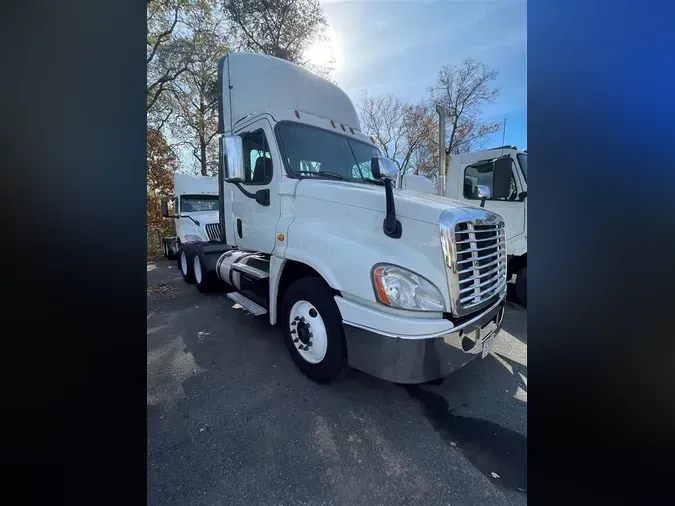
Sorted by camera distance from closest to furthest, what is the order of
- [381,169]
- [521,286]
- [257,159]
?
[381,169] < [257,159] < [521,286]

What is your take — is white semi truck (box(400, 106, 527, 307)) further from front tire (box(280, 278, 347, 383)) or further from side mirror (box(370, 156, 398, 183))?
front tire (box(280, 278, 347, 383))

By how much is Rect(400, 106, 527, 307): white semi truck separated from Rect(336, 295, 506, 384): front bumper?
7.48 feet

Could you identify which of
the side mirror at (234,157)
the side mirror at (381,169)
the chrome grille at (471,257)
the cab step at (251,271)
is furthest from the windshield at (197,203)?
the chrome grille at (471,257)

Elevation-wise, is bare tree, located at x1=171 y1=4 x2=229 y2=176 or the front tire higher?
bare tree, located at x1=171 y1=4 x2=229 y2=176

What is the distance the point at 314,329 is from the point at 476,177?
4956 mm

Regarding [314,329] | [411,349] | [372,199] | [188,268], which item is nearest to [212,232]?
[188,268]

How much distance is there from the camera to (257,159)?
332 cm

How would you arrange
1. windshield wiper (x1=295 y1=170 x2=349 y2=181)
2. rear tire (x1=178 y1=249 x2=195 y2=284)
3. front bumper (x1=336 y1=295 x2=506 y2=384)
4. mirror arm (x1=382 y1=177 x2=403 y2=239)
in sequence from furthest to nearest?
1. rear tire (x1=178 y1=249 x2=195 y2=284)
2. windshield wiper (x1=295 y1=170 x2=349 y2=181)
3. mirror arm (x1=382 y1=177 x2=403 y2=239)
4. front bumper (x1=336 y1=295 x2=506 y2=384)

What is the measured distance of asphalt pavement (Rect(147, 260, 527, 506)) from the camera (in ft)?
5.25

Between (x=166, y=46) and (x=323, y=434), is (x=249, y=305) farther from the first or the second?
(x=166, y=46)

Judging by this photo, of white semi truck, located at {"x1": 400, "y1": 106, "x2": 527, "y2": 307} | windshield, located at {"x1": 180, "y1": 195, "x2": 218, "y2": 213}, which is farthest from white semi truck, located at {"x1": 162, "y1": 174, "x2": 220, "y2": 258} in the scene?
white semi truck, located at {"x1": 400, "y1": 106, "x2": 527, "y2": 307}

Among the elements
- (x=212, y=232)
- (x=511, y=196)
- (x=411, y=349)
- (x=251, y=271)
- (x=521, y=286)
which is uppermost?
(x=511, y=196)

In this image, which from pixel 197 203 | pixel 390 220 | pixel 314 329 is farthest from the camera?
pixel 197 203

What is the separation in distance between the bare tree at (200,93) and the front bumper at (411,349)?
37.6ft
